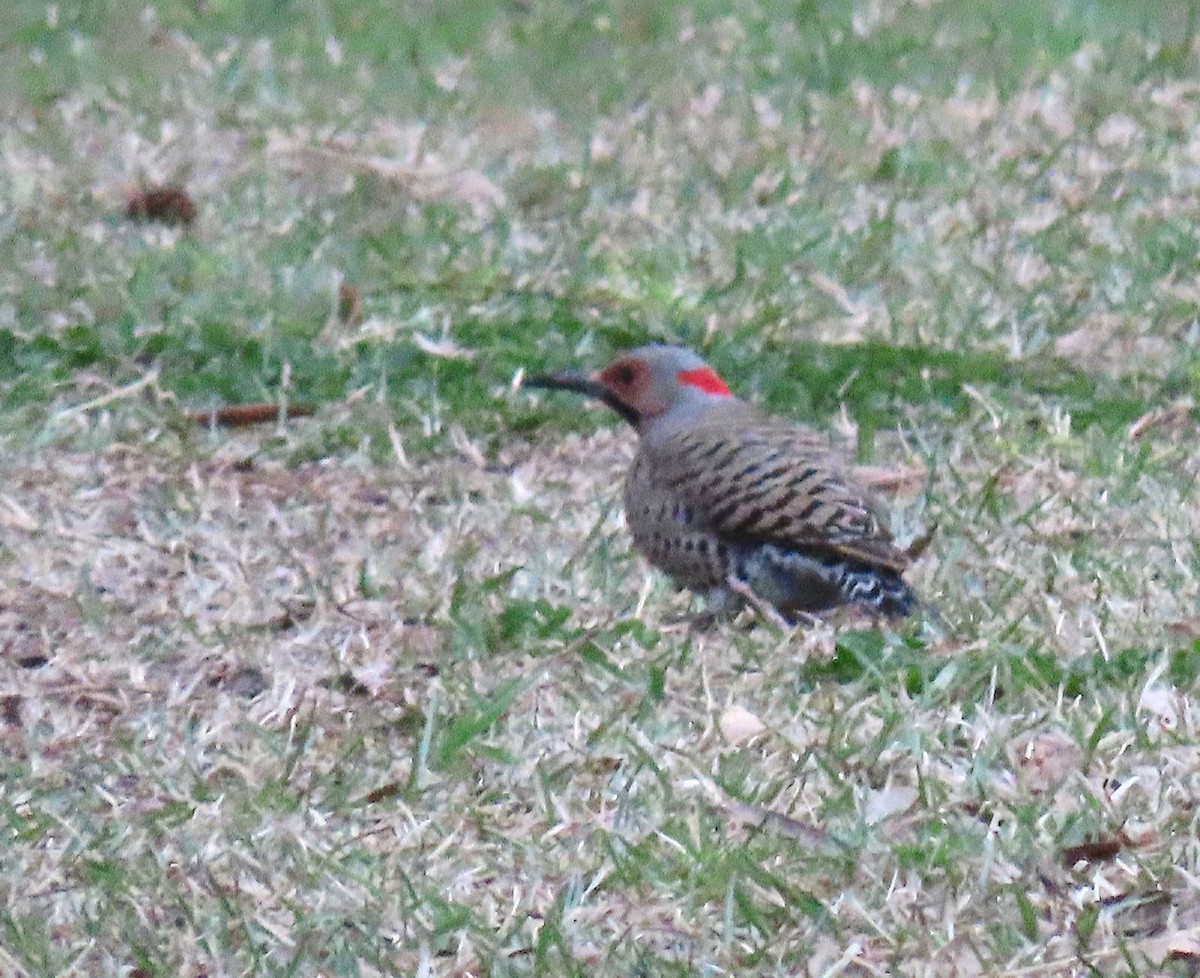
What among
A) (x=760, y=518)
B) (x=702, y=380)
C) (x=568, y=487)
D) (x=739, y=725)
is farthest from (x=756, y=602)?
(x=568, y=487)

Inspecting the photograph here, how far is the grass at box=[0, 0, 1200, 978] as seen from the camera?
3.63m

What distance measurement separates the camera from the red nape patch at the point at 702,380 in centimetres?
521

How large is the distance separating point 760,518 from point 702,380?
1.82 feet

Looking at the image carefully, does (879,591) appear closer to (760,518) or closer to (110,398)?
(760,518)

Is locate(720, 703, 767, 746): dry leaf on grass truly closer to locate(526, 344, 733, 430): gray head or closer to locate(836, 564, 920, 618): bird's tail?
locate(836, 564, 920, 618): bird's tail

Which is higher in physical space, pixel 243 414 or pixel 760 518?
pixel 760 518

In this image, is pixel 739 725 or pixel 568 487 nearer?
pixel 739 725

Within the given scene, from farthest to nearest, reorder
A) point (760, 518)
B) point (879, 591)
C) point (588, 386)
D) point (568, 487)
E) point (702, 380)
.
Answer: point (568, 487), point (588, 386), point (702, 380), point (760, 518), point (879, 591)

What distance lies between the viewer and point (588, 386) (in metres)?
5.33

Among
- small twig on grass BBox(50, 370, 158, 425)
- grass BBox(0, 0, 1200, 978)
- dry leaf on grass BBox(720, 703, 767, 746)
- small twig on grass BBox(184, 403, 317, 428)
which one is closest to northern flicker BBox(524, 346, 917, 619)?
grass BBox(0, 0, 1200, 978)

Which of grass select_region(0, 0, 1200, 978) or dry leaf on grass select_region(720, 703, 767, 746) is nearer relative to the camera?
grass select_region(0, 0, 1200, 978)

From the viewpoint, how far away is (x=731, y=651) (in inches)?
177

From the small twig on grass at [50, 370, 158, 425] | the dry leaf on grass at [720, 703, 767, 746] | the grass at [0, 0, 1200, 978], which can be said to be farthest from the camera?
the small twig on grass at [50, 370, 158, 425]

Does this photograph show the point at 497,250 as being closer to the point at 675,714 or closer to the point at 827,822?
the point at 675,714
